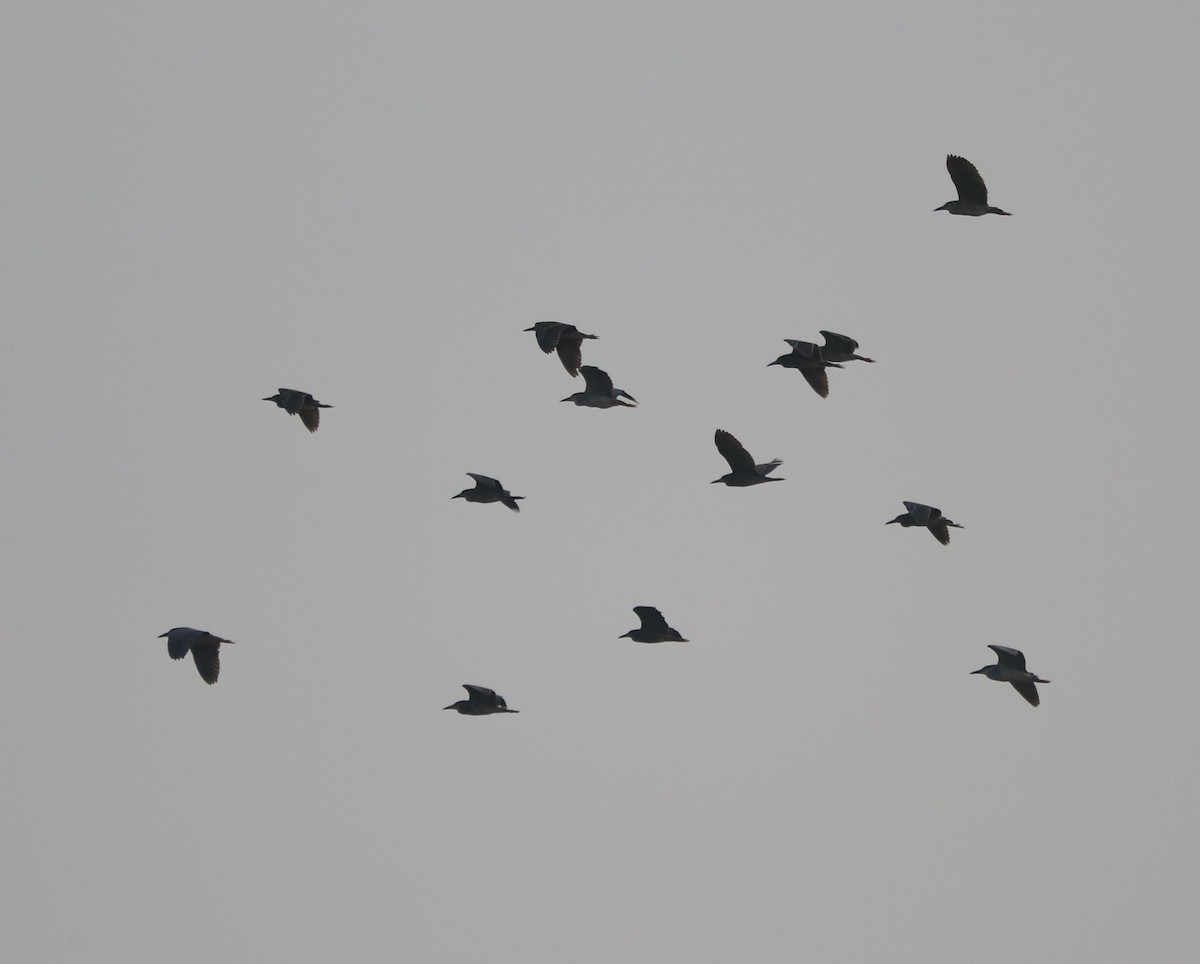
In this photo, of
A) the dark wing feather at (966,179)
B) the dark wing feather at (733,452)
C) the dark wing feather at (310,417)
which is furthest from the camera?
the dark wing feather at (310,417)

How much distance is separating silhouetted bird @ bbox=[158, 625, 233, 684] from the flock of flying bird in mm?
369

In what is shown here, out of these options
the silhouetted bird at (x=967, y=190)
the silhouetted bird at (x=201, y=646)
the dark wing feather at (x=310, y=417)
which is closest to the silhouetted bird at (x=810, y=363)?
Result: the silhouetted bird at (x=967, y=190)

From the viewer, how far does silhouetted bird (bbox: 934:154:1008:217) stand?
32812mm

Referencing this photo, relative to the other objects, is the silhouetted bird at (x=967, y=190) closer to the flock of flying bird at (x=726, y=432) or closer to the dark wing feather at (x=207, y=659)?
the flock of flying bird at (x=726, y=432)

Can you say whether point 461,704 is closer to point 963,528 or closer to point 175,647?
point 175,647

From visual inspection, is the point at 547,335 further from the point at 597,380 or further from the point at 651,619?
the point at 651,619

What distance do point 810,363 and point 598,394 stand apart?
411 cm

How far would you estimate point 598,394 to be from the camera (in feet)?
117

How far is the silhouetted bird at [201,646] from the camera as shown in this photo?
3062cm

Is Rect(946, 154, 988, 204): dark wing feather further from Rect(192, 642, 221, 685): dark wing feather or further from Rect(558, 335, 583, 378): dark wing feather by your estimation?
Rect(192, 642, 221, 685): dark wing feather

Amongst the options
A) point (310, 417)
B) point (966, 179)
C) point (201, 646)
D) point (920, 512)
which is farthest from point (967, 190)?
point (201, 646)

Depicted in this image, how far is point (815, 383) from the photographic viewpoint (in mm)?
34594

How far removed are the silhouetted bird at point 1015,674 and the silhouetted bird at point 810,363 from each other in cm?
583

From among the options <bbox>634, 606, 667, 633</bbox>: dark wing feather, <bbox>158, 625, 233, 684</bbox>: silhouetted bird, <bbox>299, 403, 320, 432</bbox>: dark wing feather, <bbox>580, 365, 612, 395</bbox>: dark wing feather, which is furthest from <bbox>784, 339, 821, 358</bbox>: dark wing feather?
<bbox>158, 625, 233, 684</bbox>: silhouetted bird
